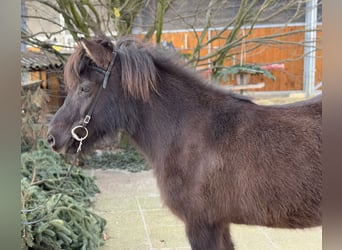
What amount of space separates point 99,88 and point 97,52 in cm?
21

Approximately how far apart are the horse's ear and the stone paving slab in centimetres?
119

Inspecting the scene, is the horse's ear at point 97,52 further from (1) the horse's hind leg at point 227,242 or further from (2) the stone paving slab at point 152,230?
(1) the horse's hind leg at point 227,242

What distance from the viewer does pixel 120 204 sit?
15.3 ft

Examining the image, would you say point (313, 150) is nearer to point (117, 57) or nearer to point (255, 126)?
point (255, 126)

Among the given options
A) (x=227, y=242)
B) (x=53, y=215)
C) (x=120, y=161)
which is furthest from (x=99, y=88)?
(x=120, y=161)

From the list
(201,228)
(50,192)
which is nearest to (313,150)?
(201,228)

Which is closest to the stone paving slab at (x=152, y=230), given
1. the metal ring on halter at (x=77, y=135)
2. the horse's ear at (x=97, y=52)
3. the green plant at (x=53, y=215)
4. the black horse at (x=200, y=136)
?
the green plant at (x=53, y=215)

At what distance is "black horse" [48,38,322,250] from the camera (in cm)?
203

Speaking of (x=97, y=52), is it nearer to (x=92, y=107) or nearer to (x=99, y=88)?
(x=99, y=88)

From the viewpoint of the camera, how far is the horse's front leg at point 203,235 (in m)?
2.13

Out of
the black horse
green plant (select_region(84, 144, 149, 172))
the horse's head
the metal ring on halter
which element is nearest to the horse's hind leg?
the black horse

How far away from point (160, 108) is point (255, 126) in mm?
571

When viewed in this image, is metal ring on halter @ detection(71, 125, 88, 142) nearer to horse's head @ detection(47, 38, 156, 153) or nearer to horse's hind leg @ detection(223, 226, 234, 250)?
horse's head @ detection(47, 38, 156, 153)

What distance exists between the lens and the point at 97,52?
2170mm
